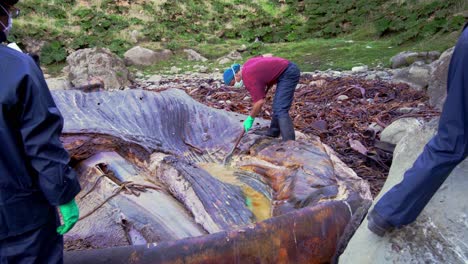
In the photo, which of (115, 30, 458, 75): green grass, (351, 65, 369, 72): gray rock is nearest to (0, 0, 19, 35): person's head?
(351, 65, 369, 72): gray rock

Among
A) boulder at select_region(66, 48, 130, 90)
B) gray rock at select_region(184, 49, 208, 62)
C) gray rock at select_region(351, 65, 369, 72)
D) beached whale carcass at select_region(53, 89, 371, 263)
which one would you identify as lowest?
gray rock at select_region(184, 49, 208, 62)

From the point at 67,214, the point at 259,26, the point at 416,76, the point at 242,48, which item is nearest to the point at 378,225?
the point at 67,214

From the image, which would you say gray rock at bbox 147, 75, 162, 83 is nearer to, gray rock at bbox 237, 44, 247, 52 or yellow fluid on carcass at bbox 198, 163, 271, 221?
gray rock at bbox 237, 44, 247, 52

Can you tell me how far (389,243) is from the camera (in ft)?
7.84

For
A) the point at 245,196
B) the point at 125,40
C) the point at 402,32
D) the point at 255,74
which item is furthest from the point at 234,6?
the point at 245,196

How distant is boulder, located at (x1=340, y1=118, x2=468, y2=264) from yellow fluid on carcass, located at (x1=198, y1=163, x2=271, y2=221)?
3.61ft

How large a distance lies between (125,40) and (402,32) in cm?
891

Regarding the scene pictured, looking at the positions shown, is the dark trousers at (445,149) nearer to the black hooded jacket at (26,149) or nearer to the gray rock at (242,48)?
the black hooded jacket at (26,149)

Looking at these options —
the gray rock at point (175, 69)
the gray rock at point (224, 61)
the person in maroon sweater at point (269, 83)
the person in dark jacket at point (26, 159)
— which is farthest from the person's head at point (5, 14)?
the gray rock at point (224, 61)

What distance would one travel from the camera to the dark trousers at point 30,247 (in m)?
2.06

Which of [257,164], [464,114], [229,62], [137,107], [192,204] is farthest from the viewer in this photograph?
[229,62]

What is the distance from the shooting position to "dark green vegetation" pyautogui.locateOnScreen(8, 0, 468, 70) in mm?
13078

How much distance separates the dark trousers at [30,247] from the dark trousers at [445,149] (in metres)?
1.61

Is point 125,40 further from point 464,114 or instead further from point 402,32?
point 464,114
